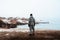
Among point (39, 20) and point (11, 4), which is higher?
point (11, 4)

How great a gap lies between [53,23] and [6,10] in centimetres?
326

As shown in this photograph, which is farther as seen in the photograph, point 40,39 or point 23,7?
point 23,7

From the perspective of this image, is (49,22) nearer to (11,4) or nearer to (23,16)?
(23,16)

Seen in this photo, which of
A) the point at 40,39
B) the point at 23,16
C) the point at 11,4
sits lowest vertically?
the point at 40,39

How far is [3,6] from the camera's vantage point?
13250 mm

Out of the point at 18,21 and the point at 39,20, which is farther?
the point at 18,21

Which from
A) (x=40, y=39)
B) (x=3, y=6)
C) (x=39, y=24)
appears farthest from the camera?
(x=39, y=24)

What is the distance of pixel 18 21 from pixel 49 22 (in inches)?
92.4

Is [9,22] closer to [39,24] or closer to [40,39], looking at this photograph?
[39,24]

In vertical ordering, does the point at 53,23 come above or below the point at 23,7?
below

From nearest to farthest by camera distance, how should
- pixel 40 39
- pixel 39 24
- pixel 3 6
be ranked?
1. pixel 40 39
2. pixel 3 6
3. pixel 39 24

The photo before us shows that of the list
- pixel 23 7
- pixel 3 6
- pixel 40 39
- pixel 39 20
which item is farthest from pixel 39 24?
pixel 40 39

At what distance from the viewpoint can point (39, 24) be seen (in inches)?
561

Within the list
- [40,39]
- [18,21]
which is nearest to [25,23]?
[18,21]
